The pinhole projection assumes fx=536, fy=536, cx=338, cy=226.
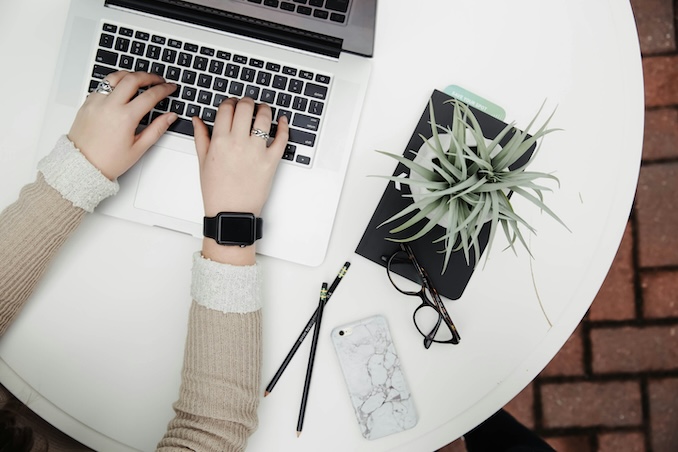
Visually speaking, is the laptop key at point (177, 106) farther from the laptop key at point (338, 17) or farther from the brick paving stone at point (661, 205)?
the brick paving stone at point (661, 205)

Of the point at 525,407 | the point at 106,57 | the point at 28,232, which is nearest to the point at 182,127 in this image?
the point at 106,57

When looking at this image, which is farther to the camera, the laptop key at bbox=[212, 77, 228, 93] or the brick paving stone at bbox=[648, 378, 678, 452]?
the brick paving stone at bbox=[648, 378, 678, 452]

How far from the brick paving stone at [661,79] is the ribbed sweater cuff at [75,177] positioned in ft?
3.98

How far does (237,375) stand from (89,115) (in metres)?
0.39

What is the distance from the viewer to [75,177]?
71cm

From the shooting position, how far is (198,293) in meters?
0.70

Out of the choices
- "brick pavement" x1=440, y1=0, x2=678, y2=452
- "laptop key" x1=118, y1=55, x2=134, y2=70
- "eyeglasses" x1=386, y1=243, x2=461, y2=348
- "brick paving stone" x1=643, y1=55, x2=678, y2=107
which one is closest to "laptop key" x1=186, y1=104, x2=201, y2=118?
"laptop key" x1=118, y1=55, x2=134, y2=70

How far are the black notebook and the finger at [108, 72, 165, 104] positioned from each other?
0.35 m

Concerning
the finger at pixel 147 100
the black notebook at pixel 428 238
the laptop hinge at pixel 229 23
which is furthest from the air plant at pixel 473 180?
the finger at pixel 147 100

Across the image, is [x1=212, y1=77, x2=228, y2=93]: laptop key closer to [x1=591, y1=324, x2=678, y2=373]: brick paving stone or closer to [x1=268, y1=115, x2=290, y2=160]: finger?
[x1=268, y1=115, x2=290, y2=160]: finger

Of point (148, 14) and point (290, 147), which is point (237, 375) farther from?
point (148, 14)

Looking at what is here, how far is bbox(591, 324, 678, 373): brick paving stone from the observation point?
127 cm

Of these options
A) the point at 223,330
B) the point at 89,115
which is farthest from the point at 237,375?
the point at 89,115

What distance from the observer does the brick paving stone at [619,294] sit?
1.27m
